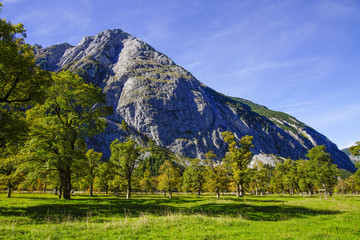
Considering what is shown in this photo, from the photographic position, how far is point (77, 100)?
1246 inches

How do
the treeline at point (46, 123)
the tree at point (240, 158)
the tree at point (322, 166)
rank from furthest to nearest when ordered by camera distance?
the tree at point (322, 166) → the tree at point (240, 158) → the treeline at point (46, 123)

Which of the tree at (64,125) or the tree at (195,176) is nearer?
the tree at (64,125)

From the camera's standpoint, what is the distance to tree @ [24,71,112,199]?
27.0 metres

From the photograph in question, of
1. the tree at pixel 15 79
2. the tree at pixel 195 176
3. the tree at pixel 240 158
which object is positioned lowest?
the tree at pixel 195 176

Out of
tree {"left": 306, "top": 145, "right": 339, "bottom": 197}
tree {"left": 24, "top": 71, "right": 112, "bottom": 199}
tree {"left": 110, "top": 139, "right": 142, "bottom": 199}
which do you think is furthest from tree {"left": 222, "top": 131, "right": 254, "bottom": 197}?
tree {"left": 24, "top": 71, "right": 112, "bottom": 199}

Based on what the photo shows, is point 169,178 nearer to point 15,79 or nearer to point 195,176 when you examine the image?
point 195,176

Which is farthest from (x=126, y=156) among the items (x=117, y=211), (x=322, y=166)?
→ (x=322, y=166)

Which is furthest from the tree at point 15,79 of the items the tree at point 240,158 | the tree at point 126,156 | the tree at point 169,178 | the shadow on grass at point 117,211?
the tree at point 169,178

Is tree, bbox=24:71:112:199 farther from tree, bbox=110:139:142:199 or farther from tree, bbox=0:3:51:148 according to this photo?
tree, bbox=110:139:142:199

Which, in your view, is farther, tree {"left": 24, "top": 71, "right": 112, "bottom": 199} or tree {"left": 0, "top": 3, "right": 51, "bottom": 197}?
tree {"left": 24, "top": 71, "right": 112, "bottom": 199}

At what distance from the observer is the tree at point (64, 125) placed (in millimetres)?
26969

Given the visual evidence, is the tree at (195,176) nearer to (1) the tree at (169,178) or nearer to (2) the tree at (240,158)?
(1) the tree at (169,178)

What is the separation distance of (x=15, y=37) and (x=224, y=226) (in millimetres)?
28315

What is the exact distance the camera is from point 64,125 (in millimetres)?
29609
